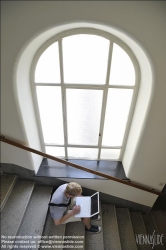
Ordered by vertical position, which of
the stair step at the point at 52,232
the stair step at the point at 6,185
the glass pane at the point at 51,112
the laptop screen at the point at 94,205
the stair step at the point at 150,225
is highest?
the glass pane at the point at 51,112

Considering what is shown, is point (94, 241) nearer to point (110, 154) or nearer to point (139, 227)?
point (139, 227)

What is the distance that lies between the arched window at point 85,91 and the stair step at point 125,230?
1231 millimetres

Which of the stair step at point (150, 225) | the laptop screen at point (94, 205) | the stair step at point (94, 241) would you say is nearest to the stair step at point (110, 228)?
the stair step at point (94, 241)

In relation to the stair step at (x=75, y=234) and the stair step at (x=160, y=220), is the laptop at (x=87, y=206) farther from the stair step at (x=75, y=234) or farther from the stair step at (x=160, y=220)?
the stair step at (x=160, y=220)

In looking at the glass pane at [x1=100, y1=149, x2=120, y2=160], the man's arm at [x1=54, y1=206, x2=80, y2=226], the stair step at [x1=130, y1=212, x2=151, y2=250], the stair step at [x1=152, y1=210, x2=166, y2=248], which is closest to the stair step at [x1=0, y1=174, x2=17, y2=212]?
the man's arm at [x1=54, y1=206, x2=80, y2=226]

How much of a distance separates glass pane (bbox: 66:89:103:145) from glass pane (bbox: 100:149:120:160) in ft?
1.01

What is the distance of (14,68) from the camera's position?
5.35ft

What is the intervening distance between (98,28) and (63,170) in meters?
2.36

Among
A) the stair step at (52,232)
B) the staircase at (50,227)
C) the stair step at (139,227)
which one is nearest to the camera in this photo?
the staircase at (50,227)

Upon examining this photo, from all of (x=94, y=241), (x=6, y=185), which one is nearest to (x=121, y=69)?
(x=6, y=185)

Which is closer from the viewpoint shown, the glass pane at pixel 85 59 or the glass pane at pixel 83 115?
the glass pane at pixel 85 59

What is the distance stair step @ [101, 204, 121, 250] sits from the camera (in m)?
2.46

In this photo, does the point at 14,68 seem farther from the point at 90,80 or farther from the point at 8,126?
the point at 90,80

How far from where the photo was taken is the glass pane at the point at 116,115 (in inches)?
88.4
